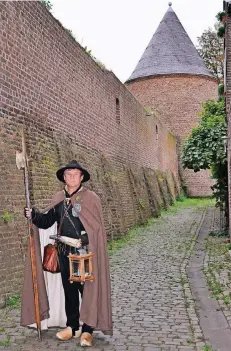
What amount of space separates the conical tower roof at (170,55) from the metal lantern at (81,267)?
107ft

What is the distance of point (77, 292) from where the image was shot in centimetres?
495

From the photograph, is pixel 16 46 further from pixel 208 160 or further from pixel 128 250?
pixel 208 160

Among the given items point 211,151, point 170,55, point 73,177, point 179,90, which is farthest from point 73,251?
point 170,55

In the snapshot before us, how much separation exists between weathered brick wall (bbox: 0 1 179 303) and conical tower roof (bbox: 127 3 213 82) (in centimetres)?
1675

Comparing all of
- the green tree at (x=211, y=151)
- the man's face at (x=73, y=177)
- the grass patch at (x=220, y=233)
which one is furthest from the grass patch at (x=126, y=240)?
the man's face at (x=73, y=177)

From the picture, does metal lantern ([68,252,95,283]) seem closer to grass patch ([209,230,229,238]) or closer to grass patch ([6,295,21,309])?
grass patch ([6,295,21,309])

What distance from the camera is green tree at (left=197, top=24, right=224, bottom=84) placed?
40334mm

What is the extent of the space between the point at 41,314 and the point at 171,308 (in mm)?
2076

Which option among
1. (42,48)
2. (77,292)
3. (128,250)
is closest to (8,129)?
(42,48)

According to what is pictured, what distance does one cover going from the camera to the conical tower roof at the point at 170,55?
119 ft

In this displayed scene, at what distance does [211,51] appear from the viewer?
4141 centimetres

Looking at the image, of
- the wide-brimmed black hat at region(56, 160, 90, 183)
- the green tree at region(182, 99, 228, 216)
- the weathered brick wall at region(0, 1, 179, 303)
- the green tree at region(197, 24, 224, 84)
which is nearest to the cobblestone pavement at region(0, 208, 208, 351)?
the weathered brick wall at region(0, 1, 179, 303)

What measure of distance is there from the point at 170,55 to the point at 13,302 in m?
33.1

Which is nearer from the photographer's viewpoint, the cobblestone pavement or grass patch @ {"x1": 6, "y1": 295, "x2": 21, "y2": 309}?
the cobblestone pavement
